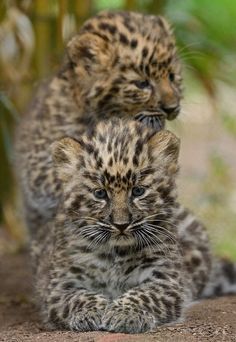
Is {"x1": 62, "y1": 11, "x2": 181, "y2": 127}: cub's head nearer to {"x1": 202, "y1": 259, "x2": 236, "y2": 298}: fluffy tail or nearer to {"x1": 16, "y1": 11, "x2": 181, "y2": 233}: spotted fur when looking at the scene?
{"x1": 16, "y1": 11, "x2": 181, "y2": 233}: spotted fur

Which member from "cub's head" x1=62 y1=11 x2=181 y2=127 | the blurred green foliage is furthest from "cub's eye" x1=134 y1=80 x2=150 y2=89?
the blurred green foliage

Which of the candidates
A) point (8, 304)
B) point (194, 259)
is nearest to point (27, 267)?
point (8, 304)

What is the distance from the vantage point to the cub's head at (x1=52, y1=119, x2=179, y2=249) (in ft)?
24.9

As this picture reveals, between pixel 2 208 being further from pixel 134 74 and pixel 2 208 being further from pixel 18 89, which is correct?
pixel 134 74

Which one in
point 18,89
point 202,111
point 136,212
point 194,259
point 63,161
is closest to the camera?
point 136,212

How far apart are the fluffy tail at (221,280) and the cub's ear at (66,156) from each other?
174 centimetres

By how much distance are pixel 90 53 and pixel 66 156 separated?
160 centimetres

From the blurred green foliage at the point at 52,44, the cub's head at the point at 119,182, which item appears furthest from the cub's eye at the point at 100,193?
the blurred green foliage at the point at 52,44

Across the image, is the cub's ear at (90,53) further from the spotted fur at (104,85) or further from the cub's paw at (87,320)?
the cub's paw at (87,320)

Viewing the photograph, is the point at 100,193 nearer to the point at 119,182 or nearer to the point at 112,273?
the point at 119,182

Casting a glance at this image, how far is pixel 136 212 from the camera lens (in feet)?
24.9

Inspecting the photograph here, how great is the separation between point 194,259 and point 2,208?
3884 mm

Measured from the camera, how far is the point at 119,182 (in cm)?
759

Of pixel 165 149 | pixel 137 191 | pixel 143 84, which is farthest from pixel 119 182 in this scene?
pixel 143 84
